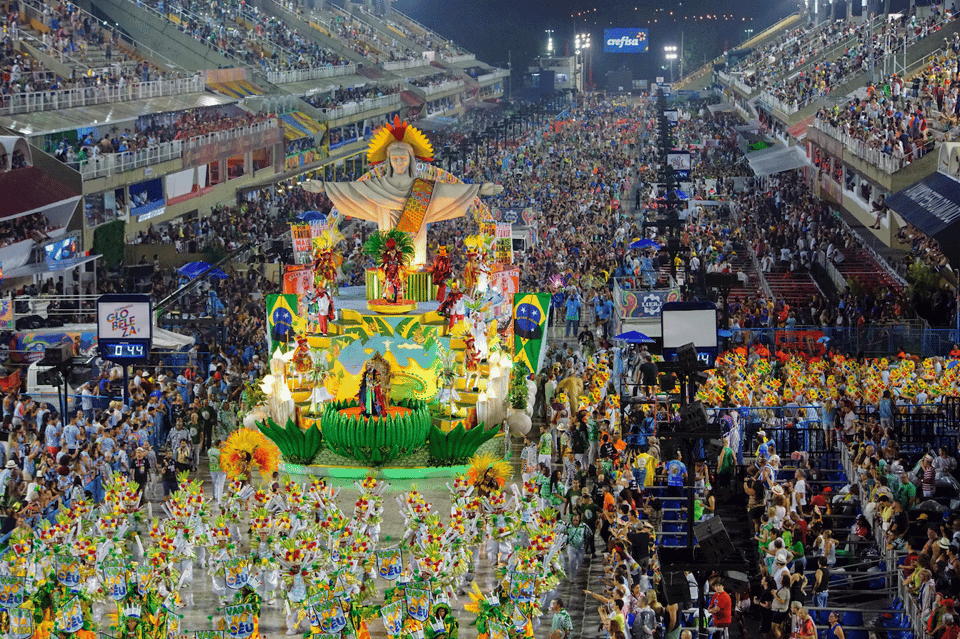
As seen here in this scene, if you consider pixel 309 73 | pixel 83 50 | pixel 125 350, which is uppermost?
pixel 309 73

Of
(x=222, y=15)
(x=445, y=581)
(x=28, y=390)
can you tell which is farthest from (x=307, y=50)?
(x=445, y=581)

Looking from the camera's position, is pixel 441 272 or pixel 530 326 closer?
pixel 441 272

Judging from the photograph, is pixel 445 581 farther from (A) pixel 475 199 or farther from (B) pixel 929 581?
(A) pixel 475 199

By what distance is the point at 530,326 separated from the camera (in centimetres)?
2920

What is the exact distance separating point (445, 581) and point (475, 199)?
12.4 meters

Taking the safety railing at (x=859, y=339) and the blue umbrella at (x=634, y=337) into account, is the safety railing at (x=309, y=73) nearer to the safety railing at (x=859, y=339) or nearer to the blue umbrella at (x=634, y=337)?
the blue umbrella at (x=634, y=337)

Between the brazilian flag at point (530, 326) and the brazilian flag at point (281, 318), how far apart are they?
4.47 m

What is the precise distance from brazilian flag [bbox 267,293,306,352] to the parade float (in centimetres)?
3

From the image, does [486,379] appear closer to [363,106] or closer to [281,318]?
[281,318]

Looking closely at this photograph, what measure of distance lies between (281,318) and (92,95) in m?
22.8

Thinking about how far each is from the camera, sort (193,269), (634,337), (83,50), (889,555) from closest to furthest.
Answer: (889,555) < (634,337) < (193,269) < (83,50)

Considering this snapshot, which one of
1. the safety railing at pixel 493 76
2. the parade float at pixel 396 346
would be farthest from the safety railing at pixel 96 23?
the safety railing at pixel 493 76

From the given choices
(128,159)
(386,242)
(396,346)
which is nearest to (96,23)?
(128,159)

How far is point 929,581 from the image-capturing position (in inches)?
688
